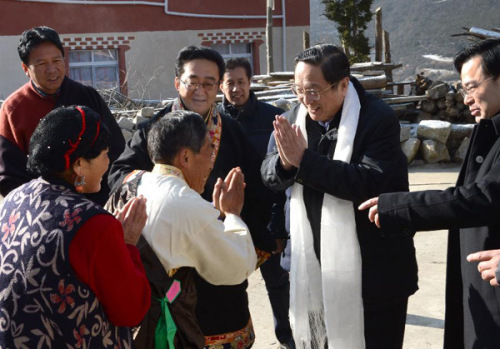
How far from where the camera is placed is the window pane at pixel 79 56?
66.0 feet

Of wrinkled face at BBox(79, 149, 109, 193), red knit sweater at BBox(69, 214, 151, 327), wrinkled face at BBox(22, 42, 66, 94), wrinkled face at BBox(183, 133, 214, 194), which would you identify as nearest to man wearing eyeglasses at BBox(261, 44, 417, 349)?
wrinkled face at BBox(183, 133, 214, 194)

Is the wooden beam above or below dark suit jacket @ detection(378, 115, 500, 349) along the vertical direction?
above

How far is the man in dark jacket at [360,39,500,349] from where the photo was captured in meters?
2.66

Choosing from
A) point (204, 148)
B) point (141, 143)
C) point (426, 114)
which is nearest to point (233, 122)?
point (141, 143)

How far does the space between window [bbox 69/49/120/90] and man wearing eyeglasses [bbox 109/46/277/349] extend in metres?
16.6

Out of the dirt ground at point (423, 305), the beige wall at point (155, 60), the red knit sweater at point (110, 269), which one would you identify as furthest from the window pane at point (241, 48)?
the red knit sweater at point (110, 269)

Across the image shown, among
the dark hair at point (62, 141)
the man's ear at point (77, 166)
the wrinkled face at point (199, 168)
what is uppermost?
the dark hair at point (62, 141)

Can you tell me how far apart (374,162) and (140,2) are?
58.4ft

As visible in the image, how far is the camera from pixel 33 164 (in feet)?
7.79

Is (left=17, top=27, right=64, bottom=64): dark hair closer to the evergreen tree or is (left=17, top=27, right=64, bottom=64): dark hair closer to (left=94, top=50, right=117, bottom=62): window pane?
(left=94, top=50, right=117, bottom=62): window pane

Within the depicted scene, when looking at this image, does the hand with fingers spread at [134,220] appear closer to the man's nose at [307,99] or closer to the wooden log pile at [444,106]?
the man's nose at [307,99]

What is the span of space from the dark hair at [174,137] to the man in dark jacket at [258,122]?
1977mm

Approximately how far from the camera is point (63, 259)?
2242 millimetres

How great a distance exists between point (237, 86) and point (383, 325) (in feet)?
8.80
